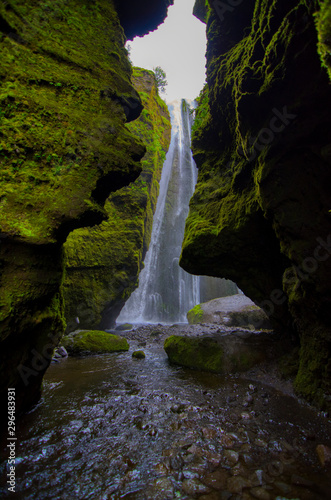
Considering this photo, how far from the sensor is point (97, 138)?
Result: 4.04 m

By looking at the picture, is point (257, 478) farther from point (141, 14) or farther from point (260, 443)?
point (141, 14)

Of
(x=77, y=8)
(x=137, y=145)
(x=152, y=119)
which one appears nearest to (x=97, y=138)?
(x=137, y=145)

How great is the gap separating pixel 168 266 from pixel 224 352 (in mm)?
21696

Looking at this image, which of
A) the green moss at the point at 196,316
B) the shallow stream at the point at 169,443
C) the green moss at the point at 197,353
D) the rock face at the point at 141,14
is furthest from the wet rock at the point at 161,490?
the green moss at the point at 196,316

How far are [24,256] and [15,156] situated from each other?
58.4 inches

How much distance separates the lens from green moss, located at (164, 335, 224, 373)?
6.04 meters

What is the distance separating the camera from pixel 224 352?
6121 mm

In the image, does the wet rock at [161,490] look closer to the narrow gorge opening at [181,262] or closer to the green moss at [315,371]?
the narrow gorge opening at [181,262]

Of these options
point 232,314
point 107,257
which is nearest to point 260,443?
point 107,257

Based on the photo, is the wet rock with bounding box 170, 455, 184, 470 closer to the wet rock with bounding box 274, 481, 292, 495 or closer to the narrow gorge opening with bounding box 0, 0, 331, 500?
the narrow gorge opening with bounding box 0, 0, 331, 500

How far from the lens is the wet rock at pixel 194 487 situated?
6.98 ft

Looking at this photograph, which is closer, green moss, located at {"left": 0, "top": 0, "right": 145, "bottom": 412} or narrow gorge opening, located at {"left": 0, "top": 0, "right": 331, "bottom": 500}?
narrow gorge opening, located at {"left": 0, "top": 0, "right": 331, "bottom": 500}

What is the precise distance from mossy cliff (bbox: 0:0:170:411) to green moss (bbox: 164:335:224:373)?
4.04 m

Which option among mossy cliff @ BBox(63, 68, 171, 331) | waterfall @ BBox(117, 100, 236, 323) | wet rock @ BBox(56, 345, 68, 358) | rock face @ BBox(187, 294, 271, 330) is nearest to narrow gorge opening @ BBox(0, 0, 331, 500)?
wet rock @ BBox(56, 345, 68, 358)
